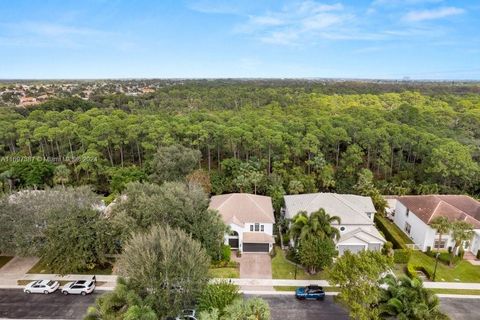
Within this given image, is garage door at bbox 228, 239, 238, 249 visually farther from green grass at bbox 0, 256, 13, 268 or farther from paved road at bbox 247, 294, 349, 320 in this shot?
green grass at bbox 0, 256, 13, 268

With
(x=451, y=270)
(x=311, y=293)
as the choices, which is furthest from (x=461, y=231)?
(x=311, y=293)

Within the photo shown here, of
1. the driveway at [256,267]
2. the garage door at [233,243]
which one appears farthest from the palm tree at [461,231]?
the garage door at [233,243]

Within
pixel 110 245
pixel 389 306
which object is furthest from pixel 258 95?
pixel 389 306

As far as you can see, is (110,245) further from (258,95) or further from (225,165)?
(258,95)

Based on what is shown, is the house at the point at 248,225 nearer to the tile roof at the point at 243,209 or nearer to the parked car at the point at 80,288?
the tile roof at the point at 243,209

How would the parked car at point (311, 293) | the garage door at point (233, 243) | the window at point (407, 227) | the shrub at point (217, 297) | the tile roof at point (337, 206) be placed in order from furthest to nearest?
the window at point (407, 227) < the tile roof at point (337, 206) < the garage door at point (233, 243) < the parked car at point (311, 293) < the shrub at point (217, 297)

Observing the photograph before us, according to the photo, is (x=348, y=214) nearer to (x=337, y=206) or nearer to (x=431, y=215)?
(x=337, y=206)

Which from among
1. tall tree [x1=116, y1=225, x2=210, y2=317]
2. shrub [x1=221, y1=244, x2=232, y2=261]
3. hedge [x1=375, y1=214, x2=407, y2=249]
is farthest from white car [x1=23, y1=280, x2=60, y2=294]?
hedge [x1=375, y1=214, x2=407, y2=249]
